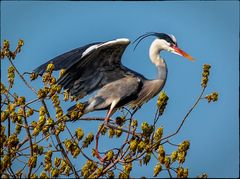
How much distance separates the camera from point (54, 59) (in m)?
6.73

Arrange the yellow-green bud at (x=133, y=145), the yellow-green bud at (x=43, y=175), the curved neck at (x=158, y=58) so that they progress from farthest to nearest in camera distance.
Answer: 1. the curved neck at (x=158, y=58)
2. the yellow-green bud at (x=133, y=145)
3. the yellow-green bud at (x=43, y=175)

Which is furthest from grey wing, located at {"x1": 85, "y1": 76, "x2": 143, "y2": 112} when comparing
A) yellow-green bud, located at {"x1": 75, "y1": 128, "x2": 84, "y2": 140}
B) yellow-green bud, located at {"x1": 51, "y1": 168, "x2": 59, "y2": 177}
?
yellow-green bud, located at {"x1": 51, "y1": 168, "x2": 59, "y2": 177}

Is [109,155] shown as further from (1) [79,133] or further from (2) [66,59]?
(2) [66,59]

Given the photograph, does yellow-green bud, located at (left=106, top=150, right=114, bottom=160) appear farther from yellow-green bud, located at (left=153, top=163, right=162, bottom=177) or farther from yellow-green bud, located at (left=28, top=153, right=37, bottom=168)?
yellow-green bud, located at (left=28, top=153, right=37, bottom=168)

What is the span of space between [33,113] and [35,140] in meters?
0.21

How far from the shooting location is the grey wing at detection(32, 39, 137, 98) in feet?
21.7

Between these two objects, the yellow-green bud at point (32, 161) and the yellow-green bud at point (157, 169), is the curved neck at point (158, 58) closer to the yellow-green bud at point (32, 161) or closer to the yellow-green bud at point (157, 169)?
→ the yellow-green bud at point (157, 169)

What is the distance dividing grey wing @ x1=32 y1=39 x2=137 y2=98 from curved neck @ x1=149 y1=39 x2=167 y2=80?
421 millimetres

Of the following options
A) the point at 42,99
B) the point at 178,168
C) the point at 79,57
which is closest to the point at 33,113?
the point at 42,99

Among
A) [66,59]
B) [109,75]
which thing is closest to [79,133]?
[66,59]

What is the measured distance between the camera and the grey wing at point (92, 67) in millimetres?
6617

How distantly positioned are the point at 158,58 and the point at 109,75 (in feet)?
2.40

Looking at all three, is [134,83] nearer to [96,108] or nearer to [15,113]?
[96,108]

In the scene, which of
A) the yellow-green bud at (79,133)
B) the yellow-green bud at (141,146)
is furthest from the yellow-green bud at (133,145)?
the yellow-green bud at (79,133)
